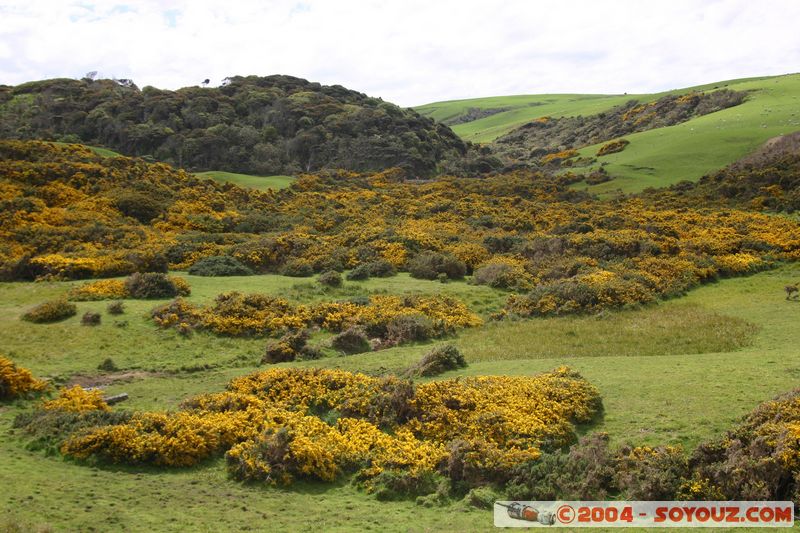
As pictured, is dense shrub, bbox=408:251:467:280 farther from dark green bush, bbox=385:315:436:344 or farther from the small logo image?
the small logo image

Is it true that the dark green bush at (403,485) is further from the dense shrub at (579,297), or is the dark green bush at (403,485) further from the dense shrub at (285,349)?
the dense shrub at (579,297)

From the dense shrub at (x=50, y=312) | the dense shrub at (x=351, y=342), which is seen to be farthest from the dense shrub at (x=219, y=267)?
the dense shrub at (x=351, y=342)

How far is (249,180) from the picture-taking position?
182ft

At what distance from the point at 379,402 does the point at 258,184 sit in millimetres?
44525

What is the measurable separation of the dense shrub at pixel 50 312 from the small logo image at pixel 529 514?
16055mm

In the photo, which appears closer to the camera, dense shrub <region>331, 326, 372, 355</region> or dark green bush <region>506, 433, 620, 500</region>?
dark green bush <region>506, 433, 620, 500</region>

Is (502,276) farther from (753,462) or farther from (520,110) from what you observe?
(520,110)

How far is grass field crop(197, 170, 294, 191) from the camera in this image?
53.5m

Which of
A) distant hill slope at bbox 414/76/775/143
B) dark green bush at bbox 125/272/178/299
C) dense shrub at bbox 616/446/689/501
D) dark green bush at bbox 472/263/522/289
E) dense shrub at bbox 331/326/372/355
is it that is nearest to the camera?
dense shrub at bbox 616/446/689/501

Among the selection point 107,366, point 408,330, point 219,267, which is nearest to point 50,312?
point 107,366

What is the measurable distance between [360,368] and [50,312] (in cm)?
1025

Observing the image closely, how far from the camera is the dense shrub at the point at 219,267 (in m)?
26.5

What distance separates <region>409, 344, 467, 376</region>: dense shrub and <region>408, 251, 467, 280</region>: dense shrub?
11462 mm

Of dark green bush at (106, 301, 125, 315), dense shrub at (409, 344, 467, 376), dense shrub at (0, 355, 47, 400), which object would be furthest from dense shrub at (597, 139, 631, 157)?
dense shrub at (0, 355, 47, 400)
